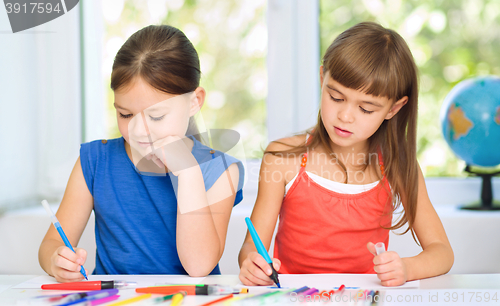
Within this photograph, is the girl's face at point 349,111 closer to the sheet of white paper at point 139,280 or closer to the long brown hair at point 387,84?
the long brown hair at point 387,84

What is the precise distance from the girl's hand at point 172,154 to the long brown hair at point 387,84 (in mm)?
219

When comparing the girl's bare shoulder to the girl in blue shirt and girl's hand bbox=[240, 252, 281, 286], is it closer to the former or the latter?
the girl in blue shirt

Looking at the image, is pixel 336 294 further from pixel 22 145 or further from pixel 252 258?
pixel 22 145

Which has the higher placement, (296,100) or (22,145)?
(296,100)

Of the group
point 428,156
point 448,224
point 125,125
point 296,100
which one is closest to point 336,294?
point 125,125

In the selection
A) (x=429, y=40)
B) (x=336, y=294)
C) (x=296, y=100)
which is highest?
(x=429, y=40)

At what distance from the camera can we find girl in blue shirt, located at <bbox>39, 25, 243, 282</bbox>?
76cm

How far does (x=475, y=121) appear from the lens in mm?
1285

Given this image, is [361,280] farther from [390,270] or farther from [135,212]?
[135,212]

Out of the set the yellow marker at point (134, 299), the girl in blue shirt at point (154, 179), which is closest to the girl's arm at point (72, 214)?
the girl in blue shirt at point (154, 179)

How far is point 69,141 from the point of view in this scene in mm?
1438

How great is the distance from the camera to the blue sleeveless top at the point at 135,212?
85cm

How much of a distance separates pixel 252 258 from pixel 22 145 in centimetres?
98

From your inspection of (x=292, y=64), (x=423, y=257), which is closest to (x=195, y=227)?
(x=423, y=257)
